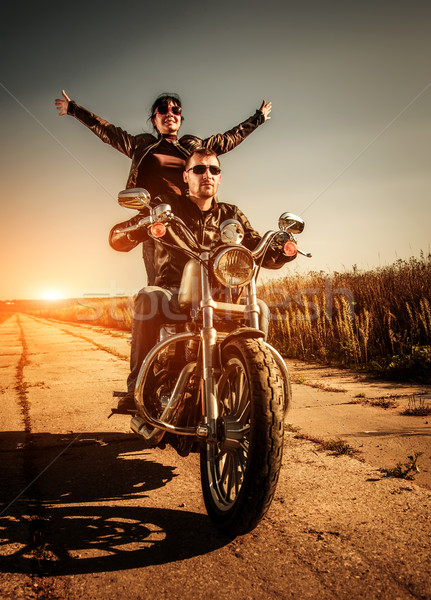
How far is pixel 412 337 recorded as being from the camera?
6.85 m

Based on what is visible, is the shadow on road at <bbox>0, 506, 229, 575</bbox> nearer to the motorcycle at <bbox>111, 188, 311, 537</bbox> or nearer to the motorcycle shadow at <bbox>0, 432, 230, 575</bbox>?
the motorcycle shadow at <bbox>0, 432, 230, 575</bbox>

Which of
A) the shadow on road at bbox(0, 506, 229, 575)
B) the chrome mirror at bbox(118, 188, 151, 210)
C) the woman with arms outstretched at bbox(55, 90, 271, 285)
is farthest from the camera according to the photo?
the woman with arms outstretched at bbox(55, 90, 271, 285)

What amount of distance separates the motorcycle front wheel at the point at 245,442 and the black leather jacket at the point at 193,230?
0.99 meters

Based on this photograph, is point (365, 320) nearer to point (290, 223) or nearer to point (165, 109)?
point (165, 109)

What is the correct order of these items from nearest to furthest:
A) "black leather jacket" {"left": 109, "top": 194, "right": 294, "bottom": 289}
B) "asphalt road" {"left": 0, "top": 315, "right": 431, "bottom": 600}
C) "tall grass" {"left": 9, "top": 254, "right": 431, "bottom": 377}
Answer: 1. "asphalt road" {"left": 0, "top": 315, "right": 431, "bottom": 600}
2. "black leather jacket" {"left": 109, "top": 194, "right": 294, "bottom": 289}
3. "tall grass" {"left": 9, "top": 254, "right": 431, "bottom": 377}

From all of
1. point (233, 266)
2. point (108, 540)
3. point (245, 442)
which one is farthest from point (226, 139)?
point (108, 540)

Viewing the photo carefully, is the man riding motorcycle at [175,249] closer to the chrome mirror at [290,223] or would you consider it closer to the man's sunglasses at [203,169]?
the man's sunglasses at [203,169]

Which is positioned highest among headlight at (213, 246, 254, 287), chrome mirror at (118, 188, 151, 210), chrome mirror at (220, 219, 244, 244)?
chrome mirror at (118, 188, 151, 210)

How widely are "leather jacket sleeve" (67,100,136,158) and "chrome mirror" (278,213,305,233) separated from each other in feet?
7.79

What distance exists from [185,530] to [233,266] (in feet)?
4.31

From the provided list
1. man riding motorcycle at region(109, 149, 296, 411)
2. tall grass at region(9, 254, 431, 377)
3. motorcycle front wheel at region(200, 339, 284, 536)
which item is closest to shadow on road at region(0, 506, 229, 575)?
motorcycle front wheel at region(200, 339, 284, 536)

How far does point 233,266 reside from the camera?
2.38m

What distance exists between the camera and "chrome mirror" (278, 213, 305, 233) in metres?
2.86

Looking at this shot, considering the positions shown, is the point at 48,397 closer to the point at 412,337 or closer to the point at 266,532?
the point at 266,532
